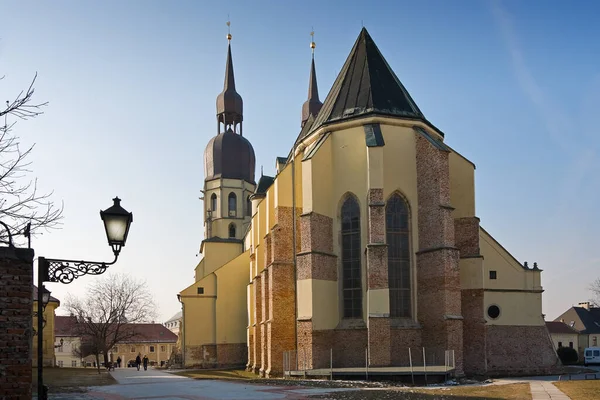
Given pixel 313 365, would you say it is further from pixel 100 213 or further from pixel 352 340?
pixel 100 213

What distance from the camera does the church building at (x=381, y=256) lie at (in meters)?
27.6

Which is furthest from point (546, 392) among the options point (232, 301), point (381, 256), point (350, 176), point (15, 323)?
point (232, 301)

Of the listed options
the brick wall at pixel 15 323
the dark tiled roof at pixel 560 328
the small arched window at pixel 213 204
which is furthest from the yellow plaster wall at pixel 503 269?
the dark tiled roof at pixel 560 328

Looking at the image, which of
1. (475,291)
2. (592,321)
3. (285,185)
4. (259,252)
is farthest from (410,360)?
(592,321)

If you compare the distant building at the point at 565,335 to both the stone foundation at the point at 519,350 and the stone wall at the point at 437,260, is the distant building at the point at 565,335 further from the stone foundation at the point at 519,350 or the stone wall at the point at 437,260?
the stone wall at the point at 437,260

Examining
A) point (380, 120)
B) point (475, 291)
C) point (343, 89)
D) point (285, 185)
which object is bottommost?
point (475, 291)

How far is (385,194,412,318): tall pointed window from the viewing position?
93.5ft

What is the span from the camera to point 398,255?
28.9 m

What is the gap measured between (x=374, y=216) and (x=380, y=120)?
5.10 metres

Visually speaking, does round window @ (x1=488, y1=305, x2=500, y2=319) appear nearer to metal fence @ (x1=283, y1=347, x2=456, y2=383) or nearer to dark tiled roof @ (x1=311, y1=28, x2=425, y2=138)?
metal fence @ (x1=283, y1=347, x2=456, y2=383)

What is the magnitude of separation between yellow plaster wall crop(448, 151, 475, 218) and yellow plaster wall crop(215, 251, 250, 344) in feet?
64.3

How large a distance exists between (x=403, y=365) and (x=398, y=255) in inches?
193

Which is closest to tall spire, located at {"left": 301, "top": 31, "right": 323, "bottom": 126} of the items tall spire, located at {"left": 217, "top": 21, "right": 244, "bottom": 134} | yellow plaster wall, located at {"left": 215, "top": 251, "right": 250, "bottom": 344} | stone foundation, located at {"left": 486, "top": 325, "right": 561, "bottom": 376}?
tall spire, located at {"left": 217, "top": 21, "right": 244, "bottom": 134}

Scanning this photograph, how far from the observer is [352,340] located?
92.3ft
